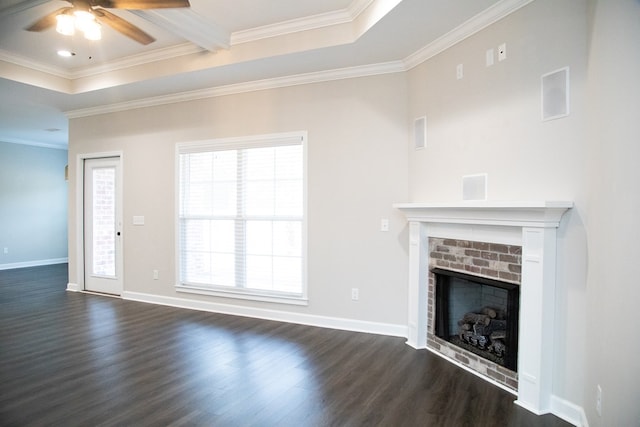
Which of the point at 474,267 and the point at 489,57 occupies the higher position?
the point at 489,57

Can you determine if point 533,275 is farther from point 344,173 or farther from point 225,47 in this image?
point 225,47

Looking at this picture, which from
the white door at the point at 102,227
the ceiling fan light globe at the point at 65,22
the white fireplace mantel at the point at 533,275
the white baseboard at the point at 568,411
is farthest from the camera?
the white door at the point at 102,227

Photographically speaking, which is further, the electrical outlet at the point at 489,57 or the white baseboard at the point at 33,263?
the white baseboard at the point at 33,263

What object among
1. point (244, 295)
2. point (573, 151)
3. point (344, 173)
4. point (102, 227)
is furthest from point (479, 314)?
point (102, 227)

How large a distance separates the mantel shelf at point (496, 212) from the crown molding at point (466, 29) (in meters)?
1.42

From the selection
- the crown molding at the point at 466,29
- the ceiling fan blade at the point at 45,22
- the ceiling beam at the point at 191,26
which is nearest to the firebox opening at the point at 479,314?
the crown molding at the point at 466,29

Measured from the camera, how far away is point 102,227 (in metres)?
5.71

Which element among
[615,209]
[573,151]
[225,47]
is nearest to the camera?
[615,209]

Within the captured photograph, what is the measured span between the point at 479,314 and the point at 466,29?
2404 mm

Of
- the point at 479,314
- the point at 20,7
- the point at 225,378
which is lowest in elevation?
the point at 225,378

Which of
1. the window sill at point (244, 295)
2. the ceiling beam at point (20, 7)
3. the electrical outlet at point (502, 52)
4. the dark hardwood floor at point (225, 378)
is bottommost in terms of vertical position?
the dark hardwood floor at point (225, 378)

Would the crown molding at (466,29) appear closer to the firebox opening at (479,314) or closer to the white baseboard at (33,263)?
the firebox opening at (479,314)

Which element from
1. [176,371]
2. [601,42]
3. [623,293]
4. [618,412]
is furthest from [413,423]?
[601,42]

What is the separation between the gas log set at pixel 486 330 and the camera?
2.93 metres
